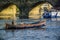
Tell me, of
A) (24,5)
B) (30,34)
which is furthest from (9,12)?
(30,34)

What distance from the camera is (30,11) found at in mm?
62469

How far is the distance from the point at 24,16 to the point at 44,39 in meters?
29.5

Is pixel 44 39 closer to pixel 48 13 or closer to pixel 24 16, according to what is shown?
pixel 24 16

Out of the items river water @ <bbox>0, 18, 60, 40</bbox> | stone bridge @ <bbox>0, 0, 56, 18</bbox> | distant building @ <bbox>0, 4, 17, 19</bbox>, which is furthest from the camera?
stone bridge @ <bbox>0, 0, 56, 18</bbox>

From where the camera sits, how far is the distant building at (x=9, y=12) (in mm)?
54500

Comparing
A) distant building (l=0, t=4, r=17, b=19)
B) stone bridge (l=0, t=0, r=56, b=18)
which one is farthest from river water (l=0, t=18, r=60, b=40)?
stone bridge (l=0, t=0, r=56, b=18)

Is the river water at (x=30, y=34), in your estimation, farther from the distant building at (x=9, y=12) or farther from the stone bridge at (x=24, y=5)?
the stone bridge at (x=24, y=5)

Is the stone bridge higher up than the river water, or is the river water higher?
the stone bridge

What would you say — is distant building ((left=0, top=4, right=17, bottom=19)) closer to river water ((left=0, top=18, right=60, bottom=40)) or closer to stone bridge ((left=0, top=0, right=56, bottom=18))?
stone bridge ((left=0, top=0, right=56, bottom=18))

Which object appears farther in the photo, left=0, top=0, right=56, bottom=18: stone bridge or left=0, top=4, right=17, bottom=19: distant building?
left=0, top=0, right=56, bottom=18: stone bridge

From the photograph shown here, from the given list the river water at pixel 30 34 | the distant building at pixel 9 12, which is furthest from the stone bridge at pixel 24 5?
the river water at pixel 30 34

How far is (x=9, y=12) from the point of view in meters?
58.1

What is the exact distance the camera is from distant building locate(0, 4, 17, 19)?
54.5 meters

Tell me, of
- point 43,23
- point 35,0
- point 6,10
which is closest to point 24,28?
point 43,23
